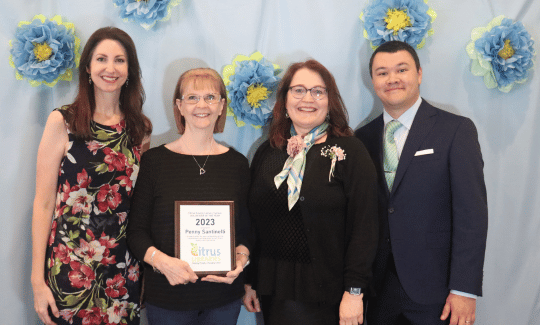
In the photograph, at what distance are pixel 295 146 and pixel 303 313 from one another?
0.76 m

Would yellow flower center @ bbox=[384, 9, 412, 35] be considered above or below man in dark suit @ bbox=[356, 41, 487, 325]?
above

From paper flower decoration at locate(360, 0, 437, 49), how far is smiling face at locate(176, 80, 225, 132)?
1.00 metres

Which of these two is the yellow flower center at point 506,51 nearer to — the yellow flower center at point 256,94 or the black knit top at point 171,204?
the yellow flower center at point 256,94

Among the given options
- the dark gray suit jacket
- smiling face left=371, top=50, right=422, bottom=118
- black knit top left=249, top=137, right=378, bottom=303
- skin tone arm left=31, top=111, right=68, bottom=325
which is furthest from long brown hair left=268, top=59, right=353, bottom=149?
skin tone arm left=31, top=111, right=68, bottom=325

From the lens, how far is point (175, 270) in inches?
67.6

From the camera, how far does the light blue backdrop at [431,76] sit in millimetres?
→ 2459

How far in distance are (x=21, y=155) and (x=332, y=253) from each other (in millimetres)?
1853

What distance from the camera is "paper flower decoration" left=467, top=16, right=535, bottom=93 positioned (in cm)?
226

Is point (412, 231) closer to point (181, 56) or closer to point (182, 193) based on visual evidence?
point (182, 193)

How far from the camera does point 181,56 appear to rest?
8.11ft

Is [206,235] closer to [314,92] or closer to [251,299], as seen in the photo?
[251,299]

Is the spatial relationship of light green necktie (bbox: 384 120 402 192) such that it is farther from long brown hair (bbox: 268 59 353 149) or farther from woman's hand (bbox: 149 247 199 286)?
woman's hand (bbox: 149 247 199 286)

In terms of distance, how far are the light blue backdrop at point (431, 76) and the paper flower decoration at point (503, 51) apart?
0.39 feet

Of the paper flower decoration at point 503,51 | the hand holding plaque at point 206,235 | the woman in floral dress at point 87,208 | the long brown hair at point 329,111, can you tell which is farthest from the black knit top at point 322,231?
the paper flower decoration at point 503,51
